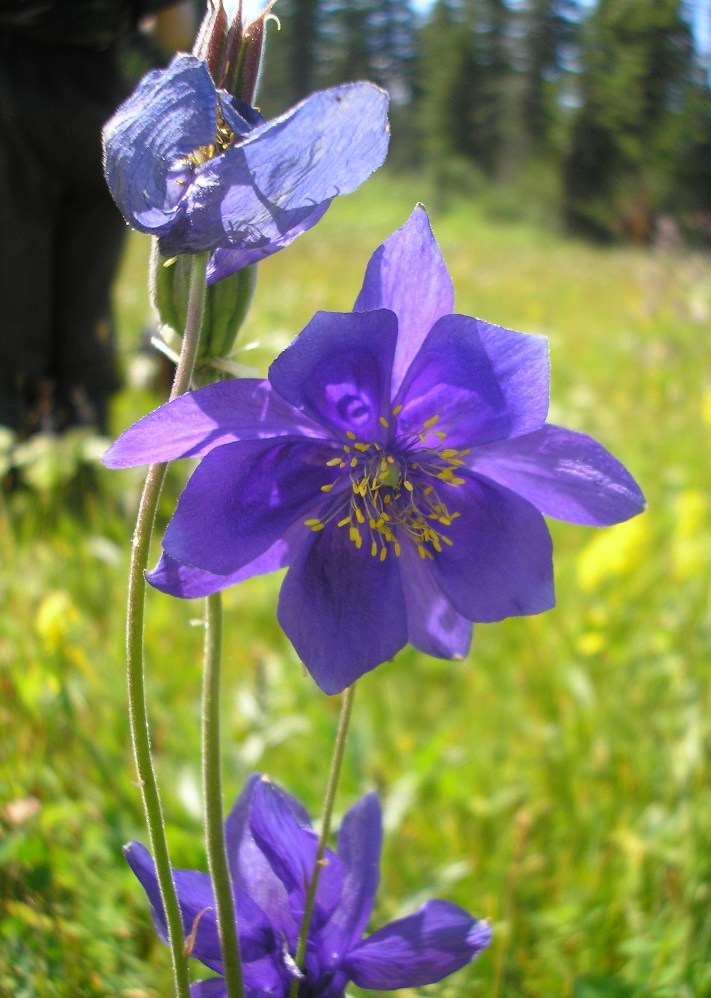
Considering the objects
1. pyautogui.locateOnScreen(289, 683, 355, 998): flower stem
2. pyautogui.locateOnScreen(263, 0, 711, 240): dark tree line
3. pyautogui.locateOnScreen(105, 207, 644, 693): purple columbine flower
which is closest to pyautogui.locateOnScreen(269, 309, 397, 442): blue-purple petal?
pyautogui.locateOnScreen(105, 207, 644, 693): purple columbine flower

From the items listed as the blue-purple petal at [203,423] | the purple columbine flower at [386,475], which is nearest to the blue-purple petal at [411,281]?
the purple columbine flower at [386,475]

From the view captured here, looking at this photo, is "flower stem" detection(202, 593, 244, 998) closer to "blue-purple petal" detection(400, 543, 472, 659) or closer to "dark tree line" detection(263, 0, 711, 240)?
"blue-purple petal" detection(400, 543, 472, 659)

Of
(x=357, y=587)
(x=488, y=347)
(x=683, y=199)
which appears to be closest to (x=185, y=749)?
(x=357, y=587)

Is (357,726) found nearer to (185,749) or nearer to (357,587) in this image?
(185,749)

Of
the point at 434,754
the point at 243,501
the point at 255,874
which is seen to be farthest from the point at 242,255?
the point at 434,754

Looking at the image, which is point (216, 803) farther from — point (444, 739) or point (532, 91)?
point (532, 91)
